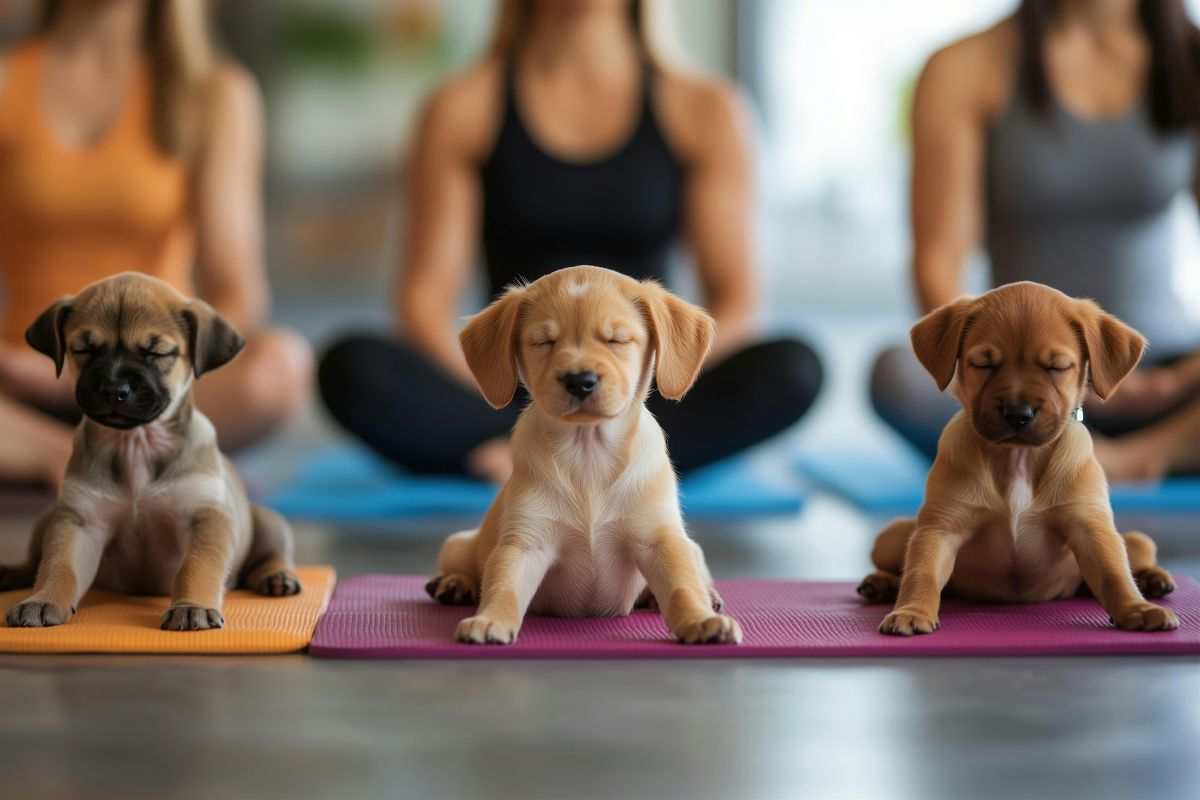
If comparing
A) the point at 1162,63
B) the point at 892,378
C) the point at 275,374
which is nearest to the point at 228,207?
the point at 275,374

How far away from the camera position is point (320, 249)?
847 cm

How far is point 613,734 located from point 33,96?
→ 3.63 meters

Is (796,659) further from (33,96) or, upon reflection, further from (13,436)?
(33,96)

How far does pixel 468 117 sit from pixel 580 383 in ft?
9.48

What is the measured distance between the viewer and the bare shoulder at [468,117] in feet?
16.7

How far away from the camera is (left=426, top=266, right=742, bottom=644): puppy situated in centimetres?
246

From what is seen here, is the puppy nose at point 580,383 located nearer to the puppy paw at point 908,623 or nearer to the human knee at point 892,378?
the puppy paw at point 908,623

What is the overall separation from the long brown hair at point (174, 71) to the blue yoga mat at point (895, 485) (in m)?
2.43

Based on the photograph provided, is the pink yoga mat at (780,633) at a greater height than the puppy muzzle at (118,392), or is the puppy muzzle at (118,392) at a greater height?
the puppy muzzle at (118,392)

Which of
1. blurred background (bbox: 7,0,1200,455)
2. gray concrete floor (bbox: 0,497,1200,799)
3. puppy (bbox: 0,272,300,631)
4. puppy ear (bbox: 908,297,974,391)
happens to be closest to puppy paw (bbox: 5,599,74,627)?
puppy (bbox: 0,272,300,631)

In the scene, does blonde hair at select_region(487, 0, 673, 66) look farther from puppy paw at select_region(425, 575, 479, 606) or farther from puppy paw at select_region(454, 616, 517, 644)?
puppy paw at select_region(454, 616, 517, 644)

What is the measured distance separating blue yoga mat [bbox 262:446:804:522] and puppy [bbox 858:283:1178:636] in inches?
63.5

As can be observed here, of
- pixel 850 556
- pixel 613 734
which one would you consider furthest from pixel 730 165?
pixel 613 734

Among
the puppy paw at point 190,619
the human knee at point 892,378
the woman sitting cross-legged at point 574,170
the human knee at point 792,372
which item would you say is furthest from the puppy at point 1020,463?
the woman sitting cross-legged at point 574,170
